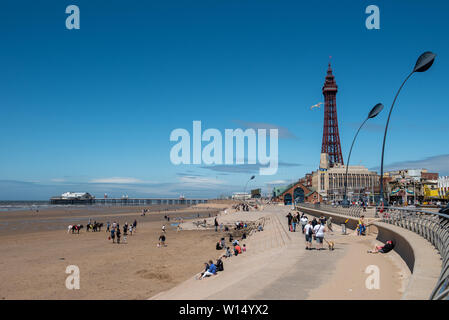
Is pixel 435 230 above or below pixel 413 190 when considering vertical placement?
above

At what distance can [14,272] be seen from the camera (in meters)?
15.7

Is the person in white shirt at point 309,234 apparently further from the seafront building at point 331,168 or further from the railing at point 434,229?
the seafront building at point 331,168

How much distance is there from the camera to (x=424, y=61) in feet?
57.4

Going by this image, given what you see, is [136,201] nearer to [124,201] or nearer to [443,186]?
[124,201]

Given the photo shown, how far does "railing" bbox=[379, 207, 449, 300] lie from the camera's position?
4.45 meters

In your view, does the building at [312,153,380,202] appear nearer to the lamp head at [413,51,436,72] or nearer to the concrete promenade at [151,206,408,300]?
the lamp head at [413,51,436,72]

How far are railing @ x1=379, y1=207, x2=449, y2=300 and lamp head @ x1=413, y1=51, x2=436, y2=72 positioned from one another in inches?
321

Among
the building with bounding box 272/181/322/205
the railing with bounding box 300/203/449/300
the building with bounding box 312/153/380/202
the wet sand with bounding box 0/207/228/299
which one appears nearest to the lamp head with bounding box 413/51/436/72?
the railing with bounding box 300/203/449/300

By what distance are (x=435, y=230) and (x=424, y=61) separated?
11.3 m

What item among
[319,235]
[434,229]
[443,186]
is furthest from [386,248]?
[443,186]

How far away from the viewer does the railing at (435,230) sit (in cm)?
445

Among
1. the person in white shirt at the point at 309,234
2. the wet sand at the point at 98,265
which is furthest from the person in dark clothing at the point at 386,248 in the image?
the wet sand at the point at 98,265
